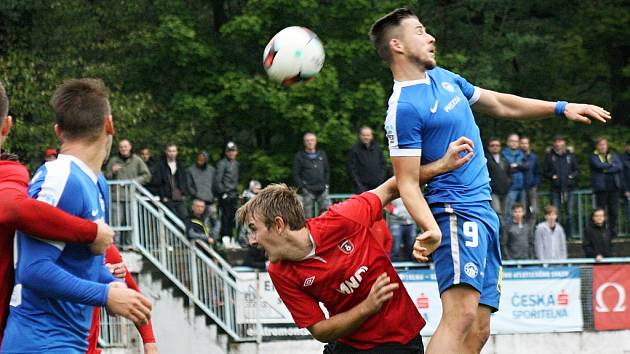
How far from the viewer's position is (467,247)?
6652 mm

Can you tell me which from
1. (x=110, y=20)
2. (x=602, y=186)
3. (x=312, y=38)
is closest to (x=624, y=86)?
(x=602, y=186)

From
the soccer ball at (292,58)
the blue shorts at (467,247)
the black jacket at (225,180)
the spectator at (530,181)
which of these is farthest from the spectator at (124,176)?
the blue shorts at (467,247)

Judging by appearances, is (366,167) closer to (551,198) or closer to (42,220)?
(551,198)

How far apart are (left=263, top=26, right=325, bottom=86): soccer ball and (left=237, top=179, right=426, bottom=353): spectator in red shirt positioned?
6.02 ft

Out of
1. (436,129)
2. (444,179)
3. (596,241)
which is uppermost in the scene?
(436,129)

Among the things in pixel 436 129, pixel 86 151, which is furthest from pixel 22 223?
pixel 436 129

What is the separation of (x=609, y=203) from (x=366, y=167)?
15.7 ft

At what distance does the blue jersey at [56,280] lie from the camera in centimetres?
513

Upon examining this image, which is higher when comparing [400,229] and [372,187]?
[372,187]

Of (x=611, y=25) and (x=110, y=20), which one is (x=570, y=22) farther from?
(x=110, y=20)

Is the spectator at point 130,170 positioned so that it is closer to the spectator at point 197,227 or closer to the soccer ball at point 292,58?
the spectator at point 197,227

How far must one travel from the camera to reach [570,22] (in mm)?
30859

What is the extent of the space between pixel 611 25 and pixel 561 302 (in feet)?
45.9

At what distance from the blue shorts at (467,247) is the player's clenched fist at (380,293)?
0.66 metres
